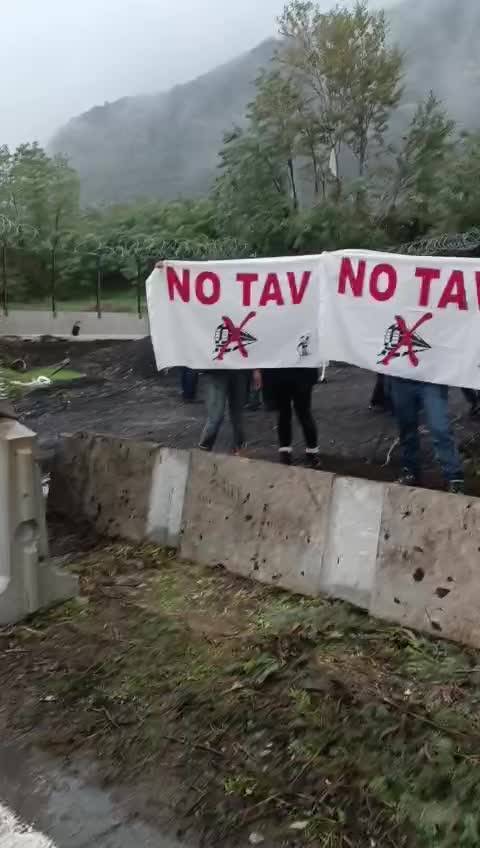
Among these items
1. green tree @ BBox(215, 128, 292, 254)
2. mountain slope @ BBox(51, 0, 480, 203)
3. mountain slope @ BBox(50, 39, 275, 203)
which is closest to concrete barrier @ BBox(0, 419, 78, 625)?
green tree @ BBox(215, 128, 292, 254)

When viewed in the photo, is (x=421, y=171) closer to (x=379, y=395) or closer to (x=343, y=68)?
(x=343, y=68)

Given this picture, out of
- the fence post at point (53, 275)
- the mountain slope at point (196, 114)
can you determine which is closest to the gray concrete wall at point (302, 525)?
the fence post at point (53, 275)

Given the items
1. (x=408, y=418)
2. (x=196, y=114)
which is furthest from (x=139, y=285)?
(x=196, y=114)

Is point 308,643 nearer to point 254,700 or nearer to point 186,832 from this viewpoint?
point 254,700

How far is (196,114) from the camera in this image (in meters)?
142

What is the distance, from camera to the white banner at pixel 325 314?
6691 millimetres

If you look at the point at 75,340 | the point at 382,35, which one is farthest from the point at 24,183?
the point at 75,340

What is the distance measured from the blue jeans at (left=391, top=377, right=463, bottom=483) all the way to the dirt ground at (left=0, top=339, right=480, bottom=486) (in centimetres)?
53

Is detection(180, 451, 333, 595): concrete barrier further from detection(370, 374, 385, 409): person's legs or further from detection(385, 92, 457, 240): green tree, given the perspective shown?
detection(385, 92, 457, 240): green tree

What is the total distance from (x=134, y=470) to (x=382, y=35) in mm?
42537

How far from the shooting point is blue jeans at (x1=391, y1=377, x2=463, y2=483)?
6805 millimetres

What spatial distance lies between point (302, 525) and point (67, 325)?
28.3m

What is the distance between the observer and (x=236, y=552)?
5805mm

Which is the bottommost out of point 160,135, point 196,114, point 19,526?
point 19,526
